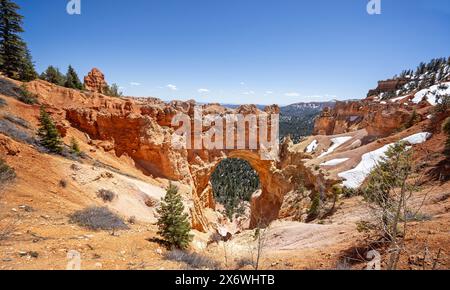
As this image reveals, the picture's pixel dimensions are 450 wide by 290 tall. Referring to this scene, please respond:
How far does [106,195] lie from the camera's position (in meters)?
15.4

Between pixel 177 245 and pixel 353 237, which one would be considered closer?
pixel 177 245

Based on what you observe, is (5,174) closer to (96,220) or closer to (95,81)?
(96,220)

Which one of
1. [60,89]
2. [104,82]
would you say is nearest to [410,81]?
[104,82]

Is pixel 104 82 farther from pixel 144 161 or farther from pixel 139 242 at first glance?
pixel 139 242

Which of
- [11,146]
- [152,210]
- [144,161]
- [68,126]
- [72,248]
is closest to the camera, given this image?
[72,248]

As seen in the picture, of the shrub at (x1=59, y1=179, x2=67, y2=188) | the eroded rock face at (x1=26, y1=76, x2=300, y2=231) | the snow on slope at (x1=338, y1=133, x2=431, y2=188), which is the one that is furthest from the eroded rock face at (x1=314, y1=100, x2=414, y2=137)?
the shrub at (x1=59, y1=179, x2=67, y2=188)

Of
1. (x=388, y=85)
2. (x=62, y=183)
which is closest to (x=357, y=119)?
(x=388, y=85)

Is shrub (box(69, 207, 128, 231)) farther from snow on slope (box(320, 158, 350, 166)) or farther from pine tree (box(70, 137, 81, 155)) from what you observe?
snow on slope (box(320, 158, 350, 166))

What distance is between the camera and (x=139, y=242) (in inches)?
403

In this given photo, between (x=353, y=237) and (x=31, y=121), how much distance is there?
2589 cm

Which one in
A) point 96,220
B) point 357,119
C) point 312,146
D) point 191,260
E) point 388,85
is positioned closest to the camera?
point 191,260

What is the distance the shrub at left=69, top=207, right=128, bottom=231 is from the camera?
10.6m

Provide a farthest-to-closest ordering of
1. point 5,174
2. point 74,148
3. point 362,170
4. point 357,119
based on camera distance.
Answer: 1. point 357,119
2. point 362,170
3. point 74,148
4. point 5,174

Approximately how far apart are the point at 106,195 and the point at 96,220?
4743 millimetres
